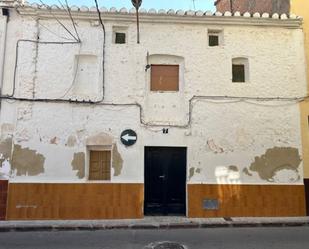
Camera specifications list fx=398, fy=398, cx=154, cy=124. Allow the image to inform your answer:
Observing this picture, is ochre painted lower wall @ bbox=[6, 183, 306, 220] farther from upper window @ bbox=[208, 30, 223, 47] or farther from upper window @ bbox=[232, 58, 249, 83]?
upper window @ bbox=[208, 30, 223, 47]

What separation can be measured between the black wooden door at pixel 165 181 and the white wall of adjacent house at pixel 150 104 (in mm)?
344

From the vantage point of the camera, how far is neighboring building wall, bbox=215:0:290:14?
13.9m

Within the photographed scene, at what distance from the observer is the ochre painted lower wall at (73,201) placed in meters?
11.7

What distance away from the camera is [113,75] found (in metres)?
12.6

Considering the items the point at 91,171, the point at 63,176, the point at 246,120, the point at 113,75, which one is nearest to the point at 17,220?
the point at 63,176

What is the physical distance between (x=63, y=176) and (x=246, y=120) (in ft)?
19.4

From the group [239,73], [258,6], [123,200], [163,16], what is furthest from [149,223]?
[258,6]

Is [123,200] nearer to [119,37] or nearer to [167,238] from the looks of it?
[167,238]

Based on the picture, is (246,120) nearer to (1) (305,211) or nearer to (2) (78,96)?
(1) (305,211)

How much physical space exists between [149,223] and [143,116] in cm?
328

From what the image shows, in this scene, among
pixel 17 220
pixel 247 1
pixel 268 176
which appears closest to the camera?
pixel 17 220

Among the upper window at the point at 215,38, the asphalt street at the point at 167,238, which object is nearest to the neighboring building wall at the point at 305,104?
the asphalt street at the point at 167,238

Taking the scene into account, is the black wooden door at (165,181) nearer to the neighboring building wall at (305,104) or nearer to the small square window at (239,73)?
the small square window at (239,73)

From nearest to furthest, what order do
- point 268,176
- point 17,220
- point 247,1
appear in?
point 17,220
point 268,176
point 247,1
